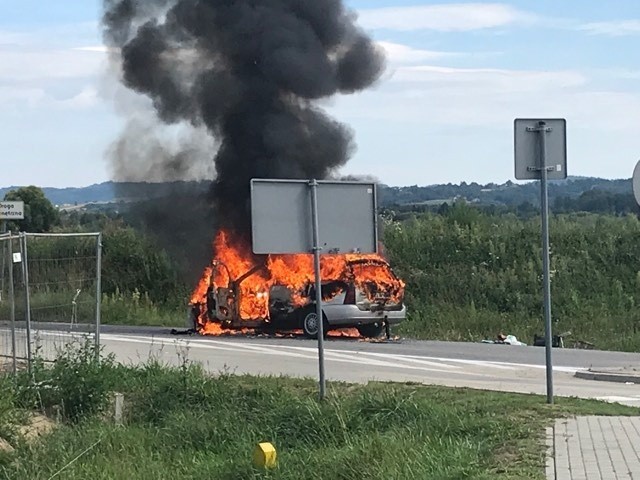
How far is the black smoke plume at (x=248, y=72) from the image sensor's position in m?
27.8

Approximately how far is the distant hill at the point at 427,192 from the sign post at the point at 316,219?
1693 cm

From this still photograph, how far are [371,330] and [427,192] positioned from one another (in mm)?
47351

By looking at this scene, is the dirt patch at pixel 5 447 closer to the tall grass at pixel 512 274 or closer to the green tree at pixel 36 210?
the tall grass at pixel 512 274

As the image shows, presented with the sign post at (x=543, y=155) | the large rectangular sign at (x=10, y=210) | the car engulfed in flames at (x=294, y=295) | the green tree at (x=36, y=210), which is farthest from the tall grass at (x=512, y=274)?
the green tree at (x=36, y=210)

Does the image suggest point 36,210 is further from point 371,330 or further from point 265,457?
point 265,457

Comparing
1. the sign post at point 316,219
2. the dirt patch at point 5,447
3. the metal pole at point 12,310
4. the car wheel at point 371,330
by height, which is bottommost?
the car wheel at point 371,330

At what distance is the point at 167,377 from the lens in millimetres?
12797

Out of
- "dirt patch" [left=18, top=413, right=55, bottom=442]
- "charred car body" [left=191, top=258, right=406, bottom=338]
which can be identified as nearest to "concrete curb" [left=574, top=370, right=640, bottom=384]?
"charred car body" [left=191, top=258, right=406, bottom=338]

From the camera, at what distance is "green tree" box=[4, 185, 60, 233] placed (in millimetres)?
50388

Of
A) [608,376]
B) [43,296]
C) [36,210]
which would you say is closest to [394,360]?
[608,376]

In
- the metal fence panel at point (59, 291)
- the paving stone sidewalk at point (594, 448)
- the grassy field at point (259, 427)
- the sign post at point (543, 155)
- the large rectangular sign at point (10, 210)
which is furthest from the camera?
the large rectangular sign at point (10, 210)

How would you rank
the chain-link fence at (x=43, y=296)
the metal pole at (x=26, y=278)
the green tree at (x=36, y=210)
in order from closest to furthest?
the metal pole at (x=26, y=278) < the chain-link fence at (x=43, y=296) < the green tree at (x=36, y=210)

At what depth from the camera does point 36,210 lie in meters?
52.3

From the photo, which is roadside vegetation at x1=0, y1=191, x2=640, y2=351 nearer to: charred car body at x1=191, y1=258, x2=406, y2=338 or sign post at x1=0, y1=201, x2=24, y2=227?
charred car body at x1=191, y1=258, x2=406, y2=338
